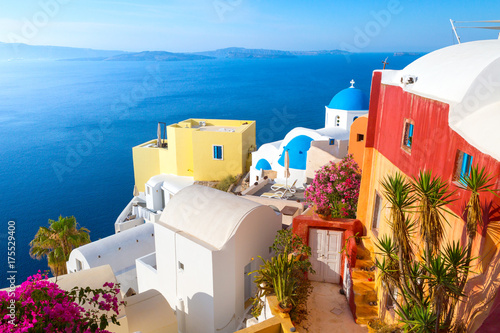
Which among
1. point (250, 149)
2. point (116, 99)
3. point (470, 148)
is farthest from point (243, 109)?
point (470, 148)

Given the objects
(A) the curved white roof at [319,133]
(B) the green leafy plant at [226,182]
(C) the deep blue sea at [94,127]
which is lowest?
(C) the deep blue sea at [94,127]

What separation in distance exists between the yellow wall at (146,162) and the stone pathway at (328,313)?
25.7 metres

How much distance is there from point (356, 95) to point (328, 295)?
26.3m

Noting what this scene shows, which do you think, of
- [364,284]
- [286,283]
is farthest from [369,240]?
[286,283]

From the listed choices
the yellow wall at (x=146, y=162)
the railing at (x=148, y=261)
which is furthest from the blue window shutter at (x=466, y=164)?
the yellow wall at (x=146, y=162)

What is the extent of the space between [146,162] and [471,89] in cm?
3055

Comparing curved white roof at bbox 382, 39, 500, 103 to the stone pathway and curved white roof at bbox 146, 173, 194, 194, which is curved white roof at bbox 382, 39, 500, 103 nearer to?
the stone pathway

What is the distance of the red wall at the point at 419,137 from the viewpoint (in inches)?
227

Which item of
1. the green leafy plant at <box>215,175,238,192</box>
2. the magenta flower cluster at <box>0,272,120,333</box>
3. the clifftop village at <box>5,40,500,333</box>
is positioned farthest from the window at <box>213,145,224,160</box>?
the magenta flower cluster at <box>0,272,120,333</box>

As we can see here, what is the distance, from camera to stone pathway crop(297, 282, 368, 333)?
8.09 meters

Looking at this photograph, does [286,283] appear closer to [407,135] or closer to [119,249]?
[407,135]

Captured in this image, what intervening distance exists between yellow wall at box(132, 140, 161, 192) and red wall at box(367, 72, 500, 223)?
25.9 meters

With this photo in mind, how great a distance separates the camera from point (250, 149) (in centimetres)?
3422

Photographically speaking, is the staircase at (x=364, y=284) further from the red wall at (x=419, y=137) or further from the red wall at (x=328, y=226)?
the red wall at (x=419, y=137)
